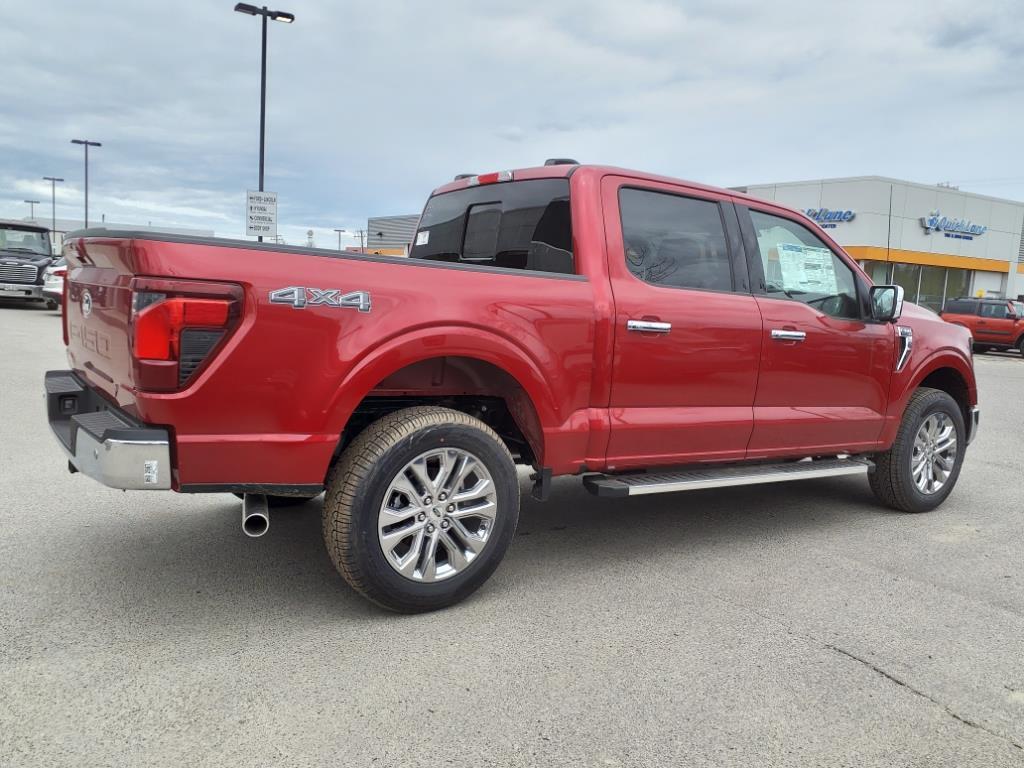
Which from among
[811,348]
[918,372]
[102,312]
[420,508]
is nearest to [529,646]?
[420,508]

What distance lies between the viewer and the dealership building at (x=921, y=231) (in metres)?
34.1

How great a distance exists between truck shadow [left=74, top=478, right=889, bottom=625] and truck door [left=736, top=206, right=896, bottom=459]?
61cm

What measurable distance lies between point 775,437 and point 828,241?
1.30m

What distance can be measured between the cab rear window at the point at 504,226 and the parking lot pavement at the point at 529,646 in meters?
1.54

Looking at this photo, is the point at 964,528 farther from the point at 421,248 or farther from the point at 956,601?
the point at 421,248

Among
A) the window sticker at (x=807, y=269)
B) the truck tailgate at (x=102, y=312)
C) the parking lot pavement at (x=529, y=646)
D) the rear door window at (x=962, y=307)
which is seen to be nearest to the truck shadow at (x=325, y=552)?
the parking lot pavement at (x=529, y=646)

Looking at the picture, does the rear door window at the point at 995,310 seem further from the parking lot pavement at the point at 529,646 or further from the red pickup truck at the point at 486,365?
the parking lot pavement at the point at 529,646

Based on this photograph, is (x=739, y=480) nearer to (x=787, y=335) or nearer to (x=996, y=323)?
(x=787, y=335)

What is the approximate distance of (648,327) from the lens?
4.04m

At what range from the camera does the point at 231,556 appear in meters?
4.17

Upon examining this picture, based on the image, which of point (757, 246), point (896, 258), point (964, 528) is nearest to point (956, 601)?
point (964, 528)

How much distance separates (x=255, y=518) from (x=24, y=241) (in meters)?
21.3

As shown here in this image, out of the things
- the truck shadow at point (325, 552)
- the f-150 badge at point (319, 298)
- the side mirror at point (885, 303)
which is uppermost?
the side mirror at point (885, 303)

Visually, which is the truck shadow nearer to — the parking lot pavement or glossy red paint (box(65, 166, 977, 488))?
the parking lot pavement
